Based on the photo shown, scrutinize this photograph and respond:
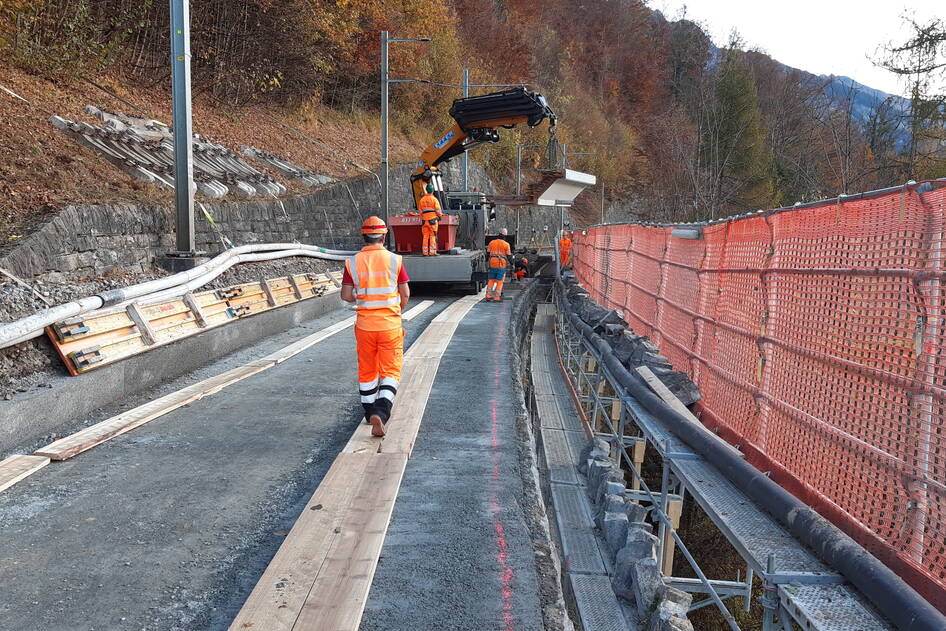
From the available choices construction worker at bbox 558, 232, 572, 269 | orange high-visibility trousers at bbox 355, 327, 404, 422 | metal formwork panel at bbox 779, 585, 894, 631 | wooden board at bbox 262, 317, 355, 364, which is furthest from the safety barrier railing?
construction worker at bbox 558, 232, 572, 269

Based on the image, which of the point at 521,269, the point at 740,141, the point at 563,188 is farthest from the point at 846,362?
the point at 740,141

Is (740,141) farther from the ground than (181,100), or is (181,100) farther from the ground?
(740,141)

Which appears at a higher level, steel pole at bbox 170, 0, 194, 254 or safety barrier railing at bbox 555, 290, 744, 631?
steel pole at bbox 170, 0, 194, 254

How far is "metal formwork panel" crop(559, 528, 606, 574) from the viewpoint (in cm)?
462

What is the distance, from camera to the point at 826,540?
3463mm

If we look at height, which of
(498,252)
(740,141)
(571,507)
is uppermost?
(740,141)

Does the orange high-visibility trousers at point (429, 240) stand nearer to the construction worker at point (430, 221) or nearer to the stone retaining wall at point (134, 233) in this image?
the construction worker at point (430, 221)

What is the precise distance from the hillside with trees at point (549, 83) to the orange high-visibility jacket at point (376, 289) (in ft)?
20.1

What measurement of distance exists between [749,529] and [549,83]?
8383cm

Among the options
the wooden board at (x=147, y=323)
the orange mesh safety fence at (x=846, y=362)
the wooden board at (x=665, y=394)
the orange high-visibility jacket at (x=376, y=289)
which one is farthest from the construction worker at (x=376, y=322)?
the orange mesh safety fence at (x=846, y=362)

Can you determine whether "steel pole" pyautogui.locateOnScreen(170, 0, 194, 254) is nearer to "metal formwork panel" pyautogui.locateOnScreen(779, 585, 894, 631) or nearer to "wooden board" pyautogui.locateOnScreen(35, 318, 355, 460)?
"wooden board" pyautogui.locateOnScreen(35, 318, 355, 460)

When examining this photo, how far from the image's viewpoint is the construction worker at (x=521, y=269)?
24.6 metres

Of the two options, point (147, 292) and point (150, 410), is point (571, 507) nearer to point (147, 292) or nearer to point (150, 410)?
point (150, 410)

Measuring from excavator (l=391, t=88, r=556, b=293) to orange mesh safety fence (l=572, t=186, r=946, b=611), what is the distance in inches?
428
